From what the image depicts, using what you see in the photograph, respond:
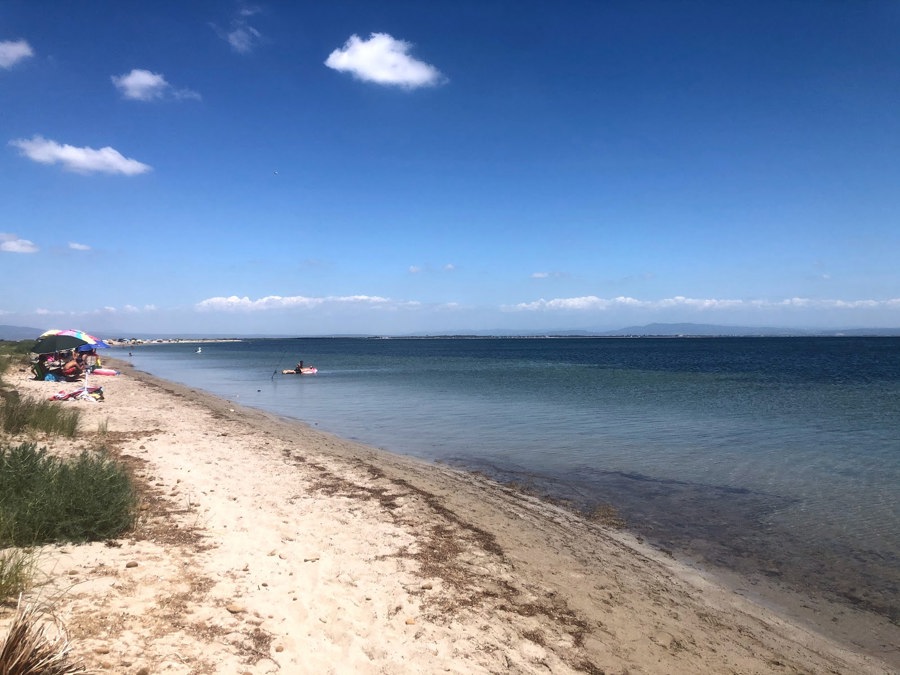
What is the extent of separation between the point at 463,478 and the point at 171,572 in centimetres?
747

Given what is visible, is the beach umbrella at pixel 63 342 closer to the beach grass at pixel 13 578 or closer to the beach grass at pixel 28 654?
the beach grass at pixel 13 578

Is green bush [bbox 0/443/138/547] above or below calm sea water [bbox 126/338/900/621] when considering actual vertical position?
above

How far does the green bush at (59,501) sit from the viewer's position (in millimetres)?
5574

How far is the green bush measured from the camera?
18.3ft

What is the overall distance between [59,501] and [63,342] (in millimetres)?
20742

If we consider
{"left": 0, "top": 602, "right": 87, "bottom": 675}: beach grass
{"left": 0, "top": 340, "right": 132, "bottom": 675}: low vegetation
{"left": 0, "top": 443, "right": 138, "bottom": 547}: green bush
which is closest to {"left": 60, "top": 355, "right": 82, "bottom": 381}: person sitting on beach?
{"left": 0, "top": 340, "right": 132, "bottom": 675}: low vegetation

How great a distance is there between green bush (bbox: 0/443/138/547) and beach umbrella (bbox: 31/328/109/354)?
1885 centimetres

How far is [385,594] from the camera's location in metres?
5.73

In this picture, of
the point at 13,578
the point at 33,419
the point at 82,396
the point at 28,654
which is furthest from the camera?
the point at 82,396

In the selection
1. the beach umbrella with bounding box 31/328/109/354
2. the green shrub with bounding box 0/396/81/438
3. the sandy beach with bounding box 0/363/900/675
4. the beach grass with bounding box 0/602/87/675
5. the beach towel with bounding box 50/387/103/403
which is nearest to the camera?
the beach grass with bounding box 0/602/87/675

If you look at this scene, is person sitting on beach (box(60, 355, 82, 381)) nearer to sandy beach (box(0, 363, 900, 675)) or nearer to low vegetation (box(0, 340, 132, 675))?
sandy beach (box(0, 363, 900, 675))

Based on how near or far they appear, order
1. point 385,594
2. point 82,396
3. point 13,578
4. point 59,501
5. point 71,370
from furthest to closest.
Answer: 1. point 71,370
2. point 82,396
3. point 59,501
4. point 385,594
5. point 13,578

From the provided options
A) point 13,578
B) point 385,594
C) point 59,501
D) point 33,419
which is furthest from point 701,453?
point 33,419

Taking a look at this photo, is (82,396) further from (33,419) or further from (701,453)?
(701,453)
